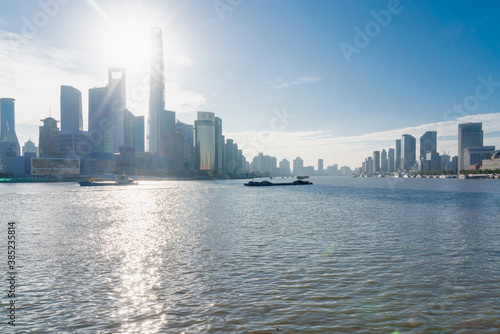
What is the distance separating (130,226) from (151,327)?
38.8 meters

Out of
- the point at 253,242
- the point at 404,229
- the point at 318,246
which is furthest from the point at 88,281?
the point at 404,229

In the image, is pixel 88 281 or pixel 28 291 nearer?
pixel 28 291

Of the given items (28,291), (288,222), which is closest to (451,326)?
(28,291)

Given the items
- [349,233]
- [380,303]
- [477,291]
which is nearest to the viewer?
[380,303]

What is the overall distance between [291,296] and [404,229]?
104 ft

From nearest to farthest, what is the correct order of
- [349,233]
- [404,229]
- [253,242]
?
[253,242], [349,233], [404,229]

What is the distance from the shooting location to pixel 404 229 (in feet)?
146

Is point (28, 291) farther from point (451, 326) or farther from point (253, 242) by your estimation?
point (451, 326)

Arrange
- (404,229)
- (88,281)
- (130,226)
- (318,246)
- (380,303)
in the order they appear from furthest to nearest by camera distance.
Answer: (130,226) < (404,229) < (318,246) < (88,281) < (380,303)

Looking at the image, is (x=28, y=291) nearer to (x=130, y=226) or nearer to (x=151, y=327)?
(x=151, y=327)

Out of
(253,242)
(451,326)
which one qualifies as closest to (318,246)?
(253,242)

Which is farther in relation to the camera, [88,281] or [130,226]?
[130,226]

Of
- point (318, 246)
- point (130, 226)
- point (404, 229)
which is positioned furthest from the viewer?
point (130, 226)

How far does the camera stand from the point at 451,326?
15.5 metres
